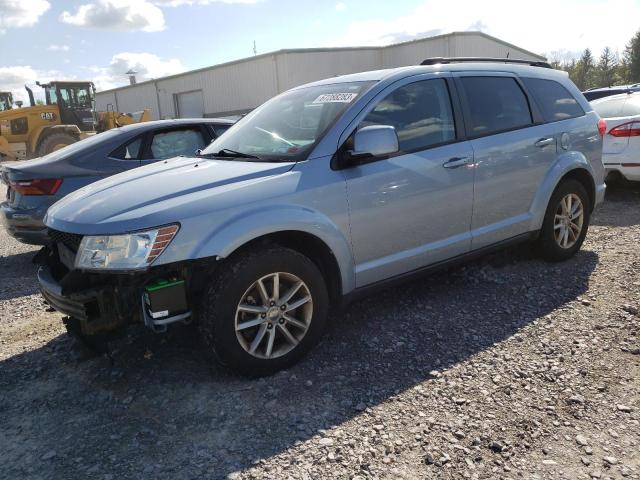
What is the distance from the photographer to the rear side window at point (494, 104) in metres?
4.02

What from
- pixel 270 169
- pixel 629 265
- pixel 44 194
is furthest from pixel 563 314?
pixel 44 194

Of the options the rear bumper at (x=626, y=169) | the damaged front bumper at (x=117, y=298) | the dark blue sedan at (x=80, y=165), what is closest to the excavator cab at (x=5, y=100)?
the dark blue sedan at (x=80, y=165)

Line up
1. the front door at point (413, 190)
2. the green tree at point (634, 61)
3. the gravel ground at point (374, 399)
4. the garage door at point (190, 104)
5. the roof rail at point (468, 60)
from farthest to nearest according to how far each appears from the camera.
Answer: the green tree at point (634, 61)
the garage door at point (190, 104)
the roof rail at point (468, 60)
the front door at point (413, 190)
the gravel ground at point (374, 399)

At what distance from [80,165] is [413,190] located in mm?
3850

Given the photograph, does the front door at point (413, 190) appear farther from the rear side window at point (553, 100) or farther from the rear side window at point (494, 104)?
the rear side window at point (553, 100)

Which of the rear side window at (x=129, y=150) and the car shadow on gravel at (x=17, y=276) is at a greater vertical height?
the rear side window at (x=129, y=150)

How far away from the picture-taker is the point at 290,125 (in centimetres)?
369

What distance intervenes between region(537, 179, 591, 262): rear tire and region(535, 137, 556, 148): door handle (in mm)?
428

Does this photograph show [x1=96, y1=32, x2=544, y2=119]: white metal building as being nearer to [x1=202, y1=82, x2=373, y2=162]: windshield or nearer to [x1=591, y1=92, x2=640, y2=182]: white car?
[x1=591, y1=92, x2=640, y2=182]: white car

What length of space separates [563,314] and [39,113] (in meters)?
18.3

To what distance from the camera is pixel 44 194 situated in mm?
5336

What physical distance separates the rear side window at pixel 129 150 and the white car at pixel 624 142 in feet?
19.8

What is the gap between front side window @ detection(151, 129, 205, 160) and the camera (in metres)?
5.94

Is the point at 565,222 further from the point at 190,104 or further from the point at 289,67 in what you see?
the point at 190,104
